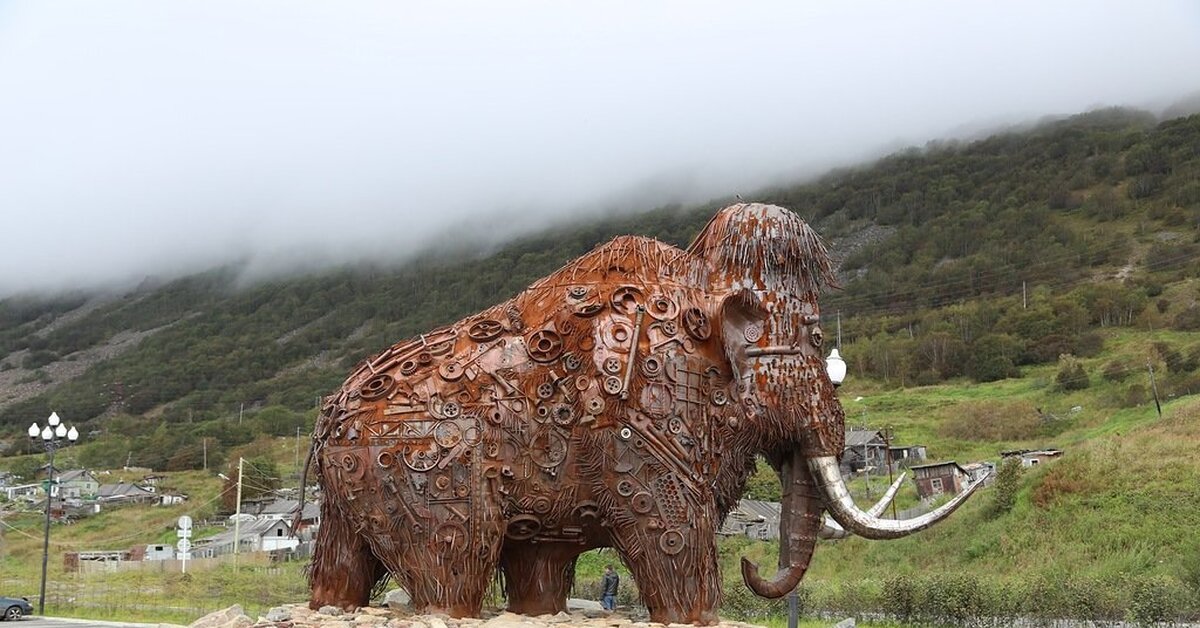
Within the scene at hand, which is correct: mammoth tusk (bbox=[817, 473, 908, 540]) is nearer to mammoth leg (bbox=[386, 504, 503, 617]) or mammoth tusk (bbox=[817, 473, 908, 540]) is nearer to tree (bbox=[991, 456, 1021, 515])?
mammoth leg (bbox=[386, 504, 503, 617])

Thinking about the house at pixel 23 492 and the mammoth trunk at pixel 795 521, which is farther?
the house at pixel 23 492

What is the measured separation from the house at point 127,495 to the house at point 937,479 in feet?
161

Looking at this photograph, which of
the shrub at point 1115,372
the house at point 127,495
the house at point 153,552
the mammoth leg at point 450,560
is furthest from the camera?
the house at point 127,495

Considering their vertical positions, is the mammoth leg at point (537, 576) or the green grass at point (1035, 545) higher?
the mammoth leg at point (537, 576)

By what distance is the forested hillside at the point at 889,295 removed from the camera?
6750cm

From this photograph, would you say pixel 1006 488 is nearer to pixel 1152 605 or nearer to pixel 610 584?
pixel 1152 605

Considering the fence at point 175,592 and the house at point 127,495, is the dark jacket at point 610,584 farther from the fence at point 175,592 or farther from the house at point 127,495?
the house at point 127,495

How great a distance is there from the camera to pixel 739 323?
7.72 meters

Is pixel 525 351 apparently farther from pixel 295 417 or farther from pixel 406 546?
pixel 295 417

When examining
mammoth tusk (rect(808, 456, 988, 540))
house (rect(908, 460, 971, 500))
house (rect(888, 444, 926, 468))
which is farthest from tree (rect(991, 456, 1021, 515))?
mammoth tusk (rect(808, 456, 988, 540))

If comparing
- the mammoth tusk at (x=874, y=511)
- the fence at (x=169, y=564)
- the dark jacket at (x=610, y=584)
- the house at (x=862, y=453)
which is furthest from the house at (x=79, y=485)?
the mammoth tusk at (x=874, y=511)

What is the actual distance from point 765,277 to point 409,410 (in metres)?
2.77

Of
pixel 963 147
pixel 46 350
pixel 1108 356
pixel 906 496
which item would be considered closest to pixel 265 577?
pixel 906 496

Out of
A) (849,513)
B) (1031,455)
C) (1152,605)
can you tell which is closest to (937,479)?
(1031,455)
